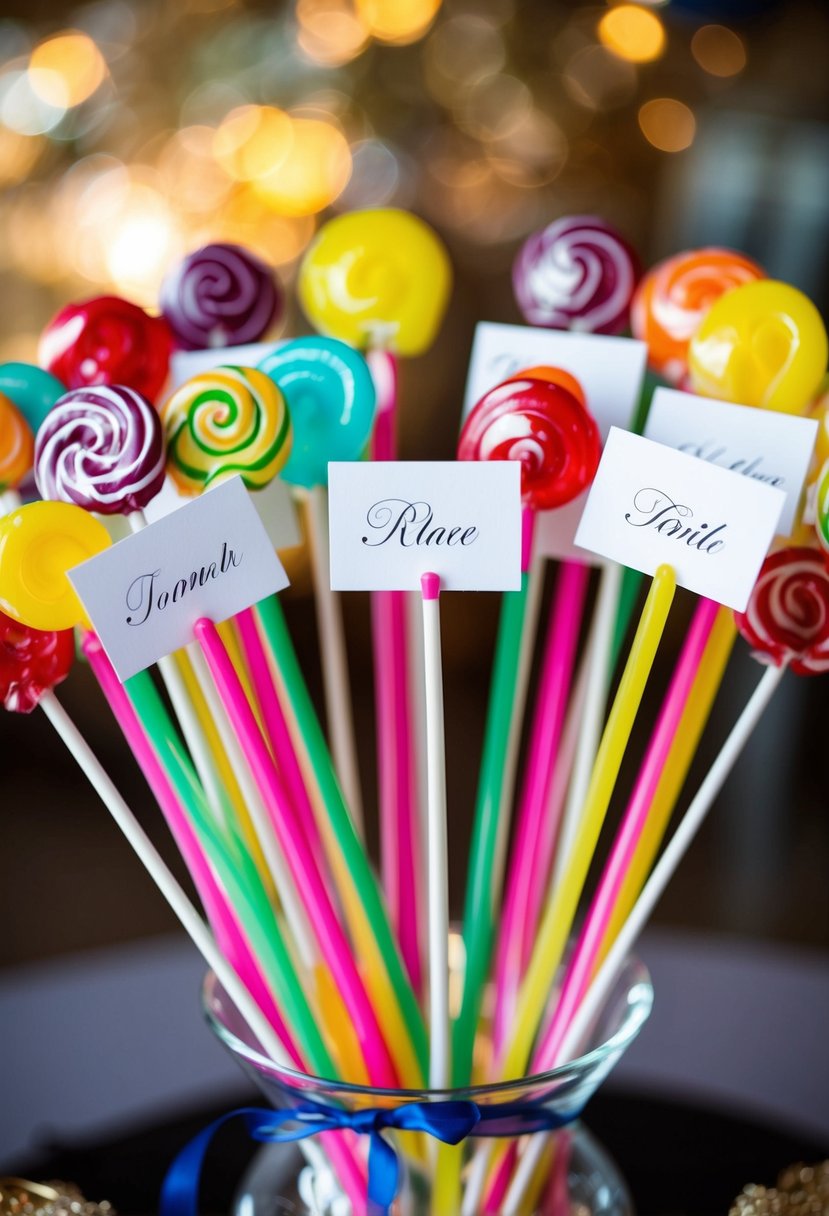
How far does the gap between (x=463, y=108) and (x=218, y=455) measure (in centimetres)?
175

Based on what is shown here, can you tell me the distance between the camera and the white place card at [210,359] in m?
0.75

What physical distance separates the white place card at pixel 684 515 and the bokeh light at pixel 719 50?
6.18ft

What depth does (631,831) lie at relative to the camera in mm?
645

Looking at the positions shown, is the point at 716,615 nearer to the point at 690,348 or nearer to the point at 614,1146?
the point at 690,348

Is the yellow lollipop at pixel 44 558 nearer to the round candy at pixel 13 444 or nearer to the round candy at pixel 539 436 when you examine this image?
the round candy at pixel 13 444

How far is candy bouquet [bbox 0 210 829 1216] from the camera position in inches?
23.7

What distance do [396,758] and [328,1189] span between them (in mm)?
246

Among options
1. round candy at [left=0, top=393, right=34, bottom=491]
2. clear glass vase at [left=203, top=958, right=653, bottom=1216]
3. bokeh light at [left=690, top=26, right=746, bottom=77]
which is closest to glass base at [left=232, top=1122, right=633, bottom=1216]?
clear glass vase at [left=203, top=958, right=653, bottom=1216]

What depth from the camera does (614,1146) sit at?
2.69 ft

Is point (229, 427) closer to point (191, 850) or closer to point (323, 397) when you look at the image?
point (323, 397)

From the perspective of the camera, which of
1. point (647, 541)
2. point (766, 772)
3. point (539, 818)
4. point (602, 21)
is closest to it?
point (647, 541)

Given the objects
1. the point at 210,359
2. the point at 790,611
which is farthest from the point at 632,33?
the point at 790,611

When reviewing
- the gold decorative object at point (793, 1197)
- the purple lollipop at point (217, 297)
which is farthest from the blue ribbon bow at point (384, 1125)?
the purple lollipop at point (217, 297)

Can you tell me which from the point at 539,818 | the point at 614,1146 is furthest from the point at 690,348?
the point at 614,1146
